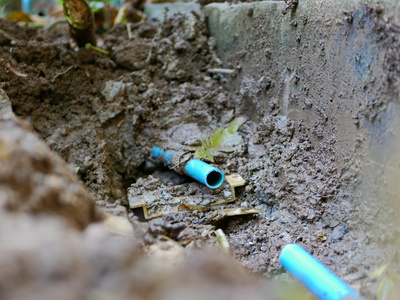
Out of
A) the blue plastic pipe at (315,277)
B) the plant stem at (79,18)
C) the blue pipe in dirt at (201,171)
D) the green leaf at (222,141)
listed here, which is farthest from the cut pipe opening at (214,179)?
the plant stem at (79,18)

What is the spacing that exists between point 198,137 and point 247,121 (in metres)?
0.44

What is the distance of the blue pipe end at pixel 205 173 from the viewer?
280 centimetres

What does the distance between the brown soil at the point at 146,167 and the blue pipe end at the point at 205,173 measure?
103 millimetres

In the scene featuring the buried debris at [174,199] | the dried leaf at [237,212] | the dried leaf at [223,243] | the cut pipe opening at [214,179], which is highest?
→ the dried leaf at [223,243]

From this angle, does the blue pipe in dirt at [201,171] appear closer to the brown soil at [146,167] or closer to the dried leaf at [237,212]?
the brown soil at [146,167]

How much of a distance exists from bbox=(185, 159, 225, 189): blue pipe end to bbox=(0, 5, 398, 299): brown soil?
0.34ft

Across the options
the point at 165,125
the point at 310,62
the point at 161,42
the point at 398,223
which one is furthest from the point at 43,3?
the point at 398,223

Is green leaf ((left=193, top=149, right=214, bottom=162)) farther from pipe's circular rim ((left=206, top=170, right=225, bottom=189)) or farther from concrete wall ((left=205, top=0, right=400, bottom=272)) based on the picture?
concrete wall ((left=205, top=0, right=400, bottom=272))

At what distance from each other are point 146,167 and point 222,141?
0.71 meters

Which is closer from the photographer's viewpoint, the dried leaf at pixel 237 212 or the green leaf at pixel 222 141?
the dried leaf at pixel 237 212

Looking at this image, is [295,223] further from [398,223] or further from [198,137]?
[198,137]

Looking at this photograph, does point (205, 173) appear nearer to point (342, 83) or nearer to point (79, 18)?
point (342, 83)

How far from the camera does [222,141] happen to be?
328 cm

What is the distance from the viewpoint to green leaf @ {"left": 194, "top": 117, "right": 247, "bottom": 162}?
308 centimetres
